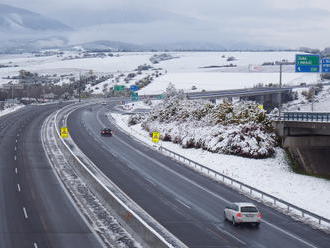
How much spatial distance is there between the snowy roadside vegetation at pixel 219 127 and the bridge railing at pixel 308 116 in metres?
2.44

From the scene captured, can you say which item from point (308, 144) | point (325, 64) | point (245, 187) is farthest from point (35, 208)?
point (325, 64)

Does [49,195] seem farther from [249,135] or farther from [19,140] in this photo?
[19,140]

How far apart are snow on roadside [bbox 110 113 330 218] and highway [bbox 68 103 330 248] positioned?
3003 mm

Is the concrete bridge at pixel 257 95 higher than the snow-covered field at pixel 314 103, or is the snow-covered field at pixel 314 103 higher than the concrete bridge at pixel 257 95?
the concrete bridge at pixel 257 95

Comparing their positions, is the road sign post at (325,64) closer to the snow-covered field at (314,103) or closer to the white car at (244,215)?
the white car at (244,215)

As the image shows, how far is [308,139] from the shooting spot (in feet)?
171

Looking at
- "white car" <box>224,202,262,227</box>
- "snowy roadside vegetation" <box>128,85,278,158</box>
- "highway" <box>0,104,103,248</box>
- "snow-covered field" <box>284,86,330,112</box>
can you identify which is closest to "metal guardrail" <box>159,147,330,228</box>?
"white car" <box>224,202,262,227</box>

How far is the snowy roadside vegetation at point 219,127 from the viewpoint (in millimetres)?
54656

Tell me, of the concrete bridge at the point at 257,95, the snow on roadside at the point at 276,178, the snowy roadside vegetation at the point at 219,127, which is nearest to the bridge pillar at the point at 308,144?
the snow on roadside at the point at 276,178

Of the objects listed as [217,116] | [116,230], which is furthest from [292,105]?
[116,230]

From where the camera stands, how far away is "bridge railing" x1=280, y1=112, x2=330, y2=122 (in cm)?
5038

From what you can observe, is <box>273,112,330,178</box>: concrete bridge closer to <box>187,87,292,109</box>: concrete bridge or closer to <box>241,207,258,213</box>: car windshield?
<box>241,207,258,213</box>: car windshield

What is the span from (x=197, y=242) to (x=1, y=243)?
8.23 m

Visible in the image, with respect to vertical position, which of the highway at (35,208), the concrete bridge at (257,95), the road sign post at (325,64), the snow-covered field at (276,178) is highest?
the road sign post at (325,64)
